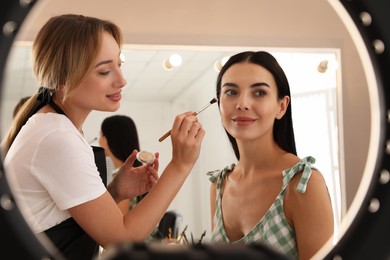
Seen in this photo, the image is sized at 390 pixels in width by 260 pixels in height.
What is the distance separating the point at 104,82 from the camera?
0.43 metres

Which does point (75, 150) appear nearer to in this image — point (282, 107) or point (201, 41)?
point (282, 107)

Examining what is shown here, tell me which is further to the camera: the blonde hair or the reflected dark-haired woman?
the reflected dark-haired woman

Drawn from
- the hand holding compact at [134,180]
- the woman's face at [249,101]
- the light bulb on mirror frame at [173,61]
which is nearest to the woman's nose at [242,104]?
the woman's face at [249,101]

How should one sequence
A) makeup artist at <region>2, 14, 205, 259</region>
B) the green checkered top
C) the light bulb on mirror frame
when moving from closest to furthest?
makeup artist at <region>2, 14, 205, 259</region> < the green checkered top < the light bulb on mirror frame

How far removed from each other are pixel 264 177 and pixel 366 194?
328 mm

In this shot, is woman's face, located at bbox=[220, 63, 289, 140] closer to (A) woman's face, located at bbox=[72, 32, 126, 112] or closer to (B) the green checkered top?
(B) the green checkered top

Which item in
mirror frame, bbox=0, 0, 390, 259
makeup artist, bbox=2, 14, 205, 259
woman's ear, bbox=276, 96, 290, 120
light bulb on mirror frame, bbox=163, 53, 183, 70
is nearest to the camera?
mirror frame, bbox=0, 0, 390, 259

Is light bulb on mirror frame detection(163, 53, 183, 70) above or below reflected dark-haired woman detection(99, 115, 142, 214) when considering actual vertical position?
above

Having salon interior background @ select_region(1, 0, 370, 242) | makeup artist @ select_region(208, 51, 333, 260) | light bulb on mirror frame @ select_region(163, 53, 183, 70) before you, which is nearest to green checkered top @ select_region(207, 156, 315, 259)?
makeup artist @ select_region(208, 51, 333, 260)

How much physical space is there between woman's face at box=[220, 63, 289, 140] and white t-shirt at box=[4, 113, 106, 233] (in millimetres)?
205

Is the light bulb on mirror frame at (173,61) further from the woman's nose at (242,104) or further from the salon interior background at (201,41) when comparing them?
the woman's nose at (242,104)

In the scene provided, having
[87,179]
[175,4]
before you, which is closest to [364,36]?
[87,179]

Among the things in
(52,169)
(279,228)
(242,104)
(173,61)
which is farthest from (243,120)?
(173,61)

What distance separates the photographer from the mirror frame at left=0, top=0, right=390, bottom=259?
20 centimetres
